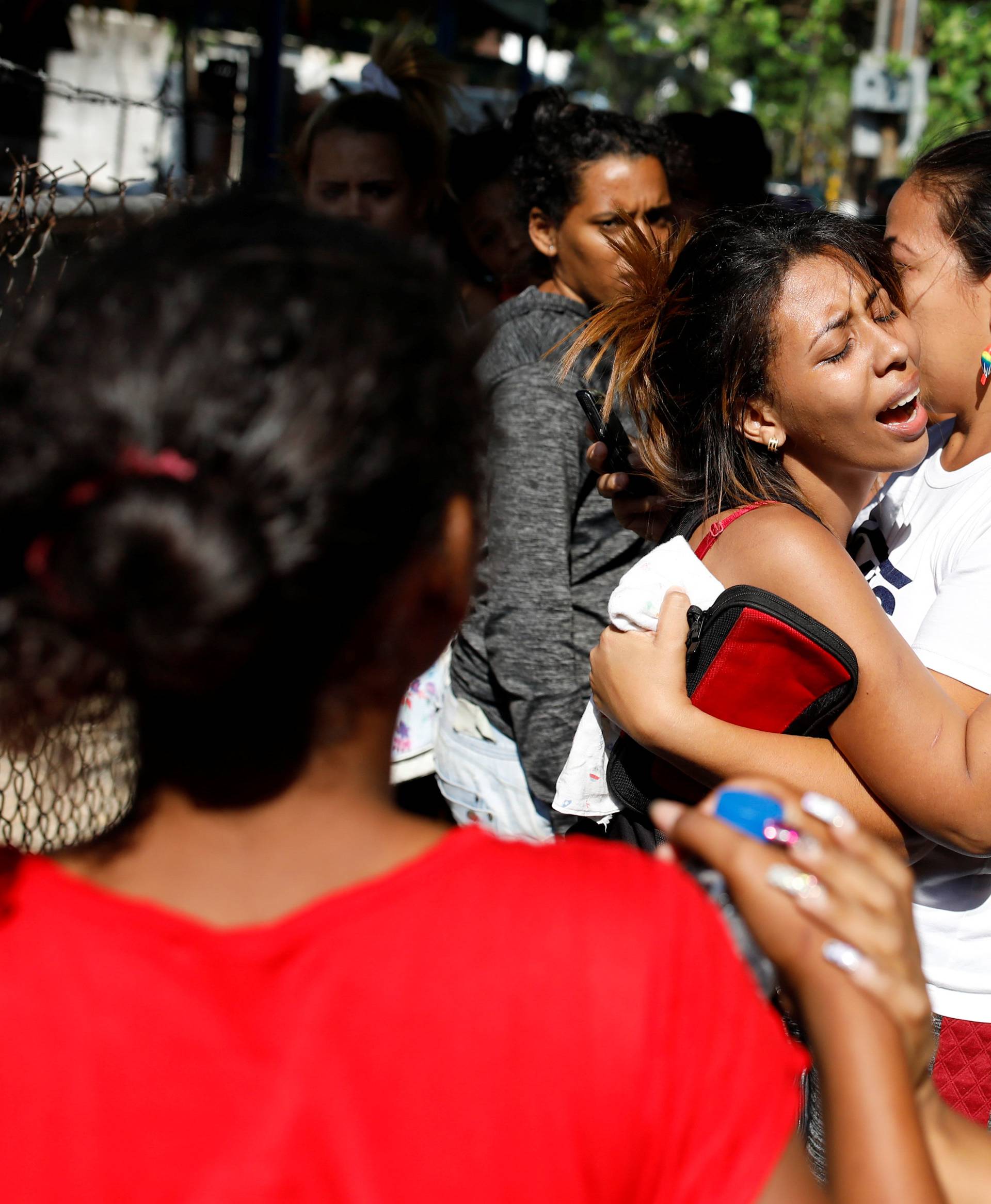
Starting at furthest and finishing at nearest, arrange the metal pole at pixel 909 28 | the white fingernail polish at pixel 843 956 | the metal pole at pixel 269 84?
the metal pole at pixel 909 28, the metal pole at pixel 269 84, the white fingernail polish at pixel 843 956

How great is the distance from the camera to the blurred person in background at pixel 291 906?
2.60ft

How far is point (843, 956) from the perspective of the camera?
2.90 feet

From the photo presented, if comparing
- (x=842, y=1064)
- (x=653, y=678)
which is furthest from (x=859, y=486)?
(x=842, y=1064)

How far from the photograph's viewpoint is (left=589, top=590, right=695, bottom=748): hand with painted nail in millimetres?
1689

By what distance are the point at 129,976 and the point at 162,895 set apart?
7 centimetres

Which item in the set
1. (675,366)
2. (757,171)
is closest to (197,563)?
(675,366)

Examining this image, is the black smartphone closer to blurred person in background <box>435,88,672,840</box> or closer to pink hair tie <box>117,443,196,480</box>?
blurred person in background <box>435,88,672,840</box>

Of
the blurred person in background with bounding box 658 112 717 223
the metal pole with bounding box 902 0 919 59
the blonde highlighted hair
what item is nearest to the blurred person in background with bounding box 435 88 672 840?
the blonde highlighted hair

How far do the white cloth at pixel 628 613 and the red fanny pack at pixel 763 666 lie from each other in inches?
1.8

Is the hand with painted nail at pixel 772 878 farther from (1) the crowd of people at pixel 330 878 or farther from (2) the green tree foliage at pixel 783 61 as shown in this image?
(2) the green tree foliage at pixel 783 61

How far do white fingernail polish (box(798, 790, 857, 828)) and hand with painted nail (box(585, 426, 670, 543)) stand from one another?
4.41 ft

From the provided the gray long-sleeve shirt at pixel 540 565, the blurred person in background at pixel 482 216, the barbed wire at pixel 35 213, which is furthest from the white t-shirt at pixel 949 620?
the blurred person in background at pixel 482 216

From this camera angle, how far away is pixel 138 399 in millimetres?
787

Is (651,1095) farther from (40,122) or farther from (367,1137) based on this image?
(40,122)
